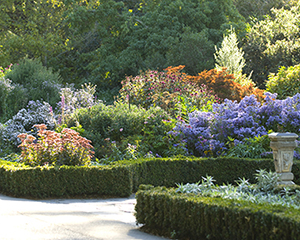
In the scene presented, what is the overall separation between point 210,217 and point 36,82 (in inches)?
496

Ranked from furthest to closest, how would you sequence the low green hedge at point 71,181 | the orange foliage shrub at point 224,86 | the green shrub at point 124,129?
the orange foliage shrub at point 224,86, the green shrub at point 124,129, the low green hedge at point 71,181

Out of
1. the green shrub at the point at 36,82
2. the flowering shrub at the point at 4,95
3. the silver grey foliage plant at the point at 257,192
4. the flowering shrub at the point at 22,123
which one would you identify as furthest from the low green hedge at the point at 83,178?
the green shrub at the point at 36,82

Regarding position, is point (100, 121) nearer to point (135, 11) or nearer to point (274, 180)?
point (274, 180)

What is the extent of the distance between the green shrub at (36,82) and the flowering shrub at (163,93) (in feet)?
12.3

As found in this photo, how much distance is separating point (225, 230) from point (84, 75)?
20813mm

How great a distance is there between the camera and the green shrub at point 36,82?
14.8 meters

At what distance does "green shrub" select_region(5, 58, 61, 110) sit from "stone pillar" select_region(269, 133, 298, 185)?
1008 centimetres

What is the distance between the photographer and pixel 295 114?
9.14 meters

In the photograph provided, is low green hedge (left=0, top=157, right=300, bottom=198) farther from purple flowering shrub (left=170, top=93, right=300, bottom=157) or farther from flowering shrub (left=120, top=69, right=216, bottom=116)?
flowering shrub (left=120, top=69, right=216, bottom=116)

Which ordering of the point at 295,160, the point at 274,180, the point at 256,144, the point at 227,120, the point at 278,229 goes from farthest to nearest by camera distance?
the point at 227,120 < the point at 256,144 < the point at 295,160 < the point at 274,180 < the point at 278,229

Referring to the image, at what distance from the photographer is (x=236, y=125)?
30.9 ft

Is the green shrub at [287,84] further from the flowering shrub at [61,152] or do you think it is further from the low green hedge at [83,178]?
the flowering shrub at [61,152]

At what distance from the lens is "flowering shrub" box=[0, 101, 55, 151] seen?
10664 mm

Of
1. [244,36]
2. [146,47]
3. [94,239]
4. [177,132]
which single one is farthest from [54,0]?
[94,239]
